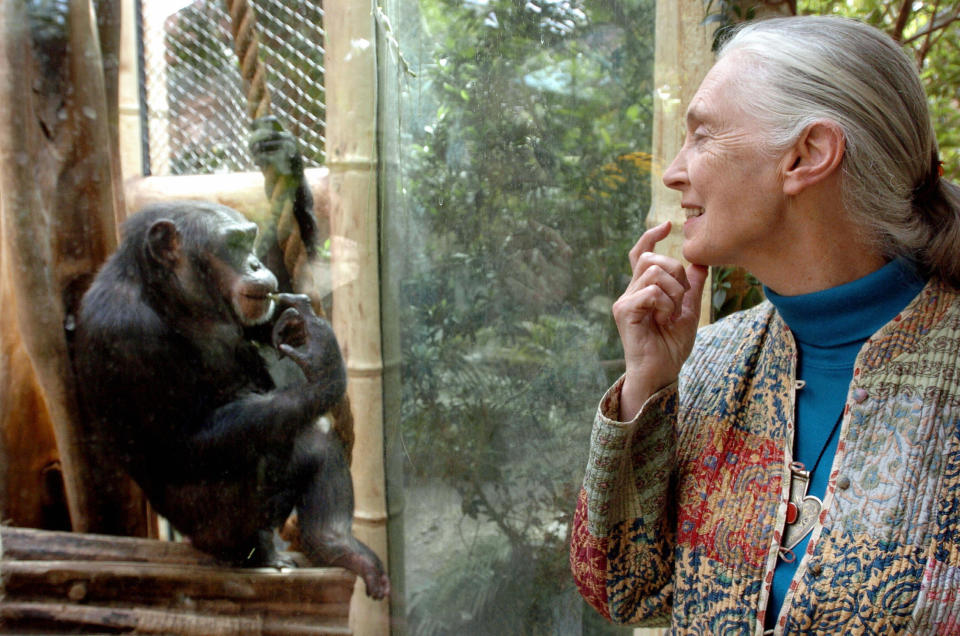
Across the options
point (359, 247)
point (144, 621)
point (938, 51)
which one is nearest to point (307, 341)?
point (359, 247)

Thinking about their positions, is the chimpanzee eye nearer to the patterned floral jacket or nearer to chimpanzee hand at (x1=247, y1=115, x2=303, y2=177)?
chimpanzee hand at (x1=247, y1=115, x2=303, y2=177)

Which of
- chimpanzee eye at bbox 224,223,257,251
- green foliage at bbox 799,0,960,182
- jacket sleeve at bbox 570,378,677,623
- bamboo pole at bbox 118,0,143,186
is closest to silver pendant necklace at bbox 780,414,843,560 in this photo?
jacket sleeve at bbox 570,378,677,623

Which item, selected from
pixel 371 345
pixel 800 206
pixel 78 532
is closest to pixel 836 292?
pixel 800 206

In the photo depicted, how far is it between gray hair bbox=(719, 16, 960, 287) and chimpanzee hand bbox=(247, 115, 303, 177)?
0.77m

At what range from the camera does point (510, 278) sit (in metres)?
1.71

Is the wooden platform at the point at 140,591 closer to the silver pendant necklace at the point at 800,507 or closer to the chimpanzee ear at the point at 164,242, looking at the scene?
the chimpanzee ear at the point at 164,242

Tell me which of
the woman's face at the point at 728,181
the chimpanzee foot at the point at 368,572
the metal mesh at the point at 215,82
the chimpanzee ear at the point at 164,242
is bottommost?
the chimpanzee foot at the point at 368,572

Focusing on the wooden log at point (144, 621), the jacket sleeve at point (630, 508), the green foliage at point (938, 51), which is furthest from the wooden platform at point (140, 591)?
the green foliage at point (938, 51)

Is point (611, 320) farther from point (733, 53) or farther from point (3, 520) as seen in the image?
point (3, 520)

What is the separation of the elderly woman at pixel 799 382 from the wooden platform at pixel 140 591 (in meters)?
0.58

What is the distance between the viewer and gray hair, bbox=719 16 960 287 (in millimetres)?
810

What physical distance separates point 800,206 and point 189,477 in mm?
1014

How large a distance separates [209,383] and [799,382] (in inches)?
35.7

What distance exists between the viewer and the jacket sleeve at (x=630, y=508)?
2.96ft
